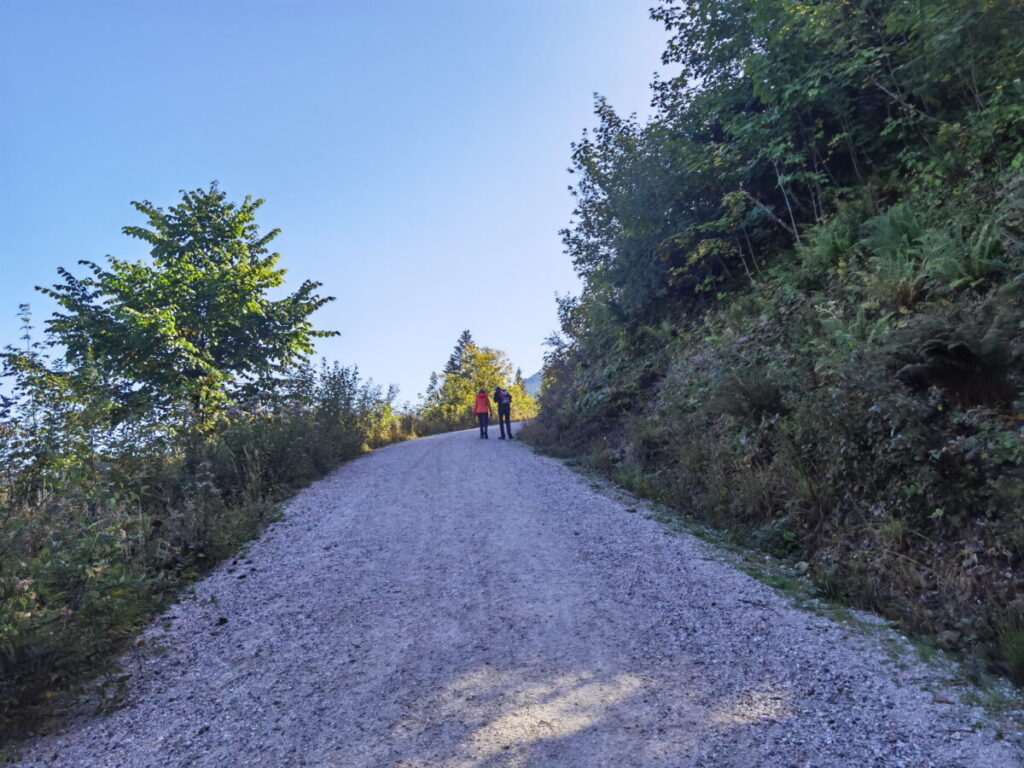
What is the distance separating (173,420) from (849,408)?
1039 cm

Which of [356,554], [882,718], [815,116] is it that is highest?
[815,116]

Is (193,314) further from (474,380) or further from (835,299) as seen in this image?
(474,380)

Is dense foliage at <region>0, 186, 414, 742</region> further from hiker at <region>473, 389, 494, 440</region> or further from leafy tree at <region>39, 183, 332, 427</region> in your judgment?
hiker at <region>473, 389, 494, 440</region>

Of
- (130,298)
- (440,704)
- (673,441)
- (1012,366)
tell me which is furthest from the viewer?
(130,298)

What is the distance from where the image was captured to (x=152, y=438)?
8.16 m

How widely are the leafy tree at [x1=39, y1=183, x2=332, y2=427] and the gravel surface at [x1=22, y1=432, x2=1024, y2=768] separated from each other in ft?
23.6

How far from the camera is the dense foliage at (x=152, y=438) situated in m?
3.95

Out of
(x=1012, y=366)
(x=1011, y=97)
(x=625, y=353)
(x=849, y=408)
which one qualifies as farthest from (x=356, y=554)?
(x=1011, y=97)

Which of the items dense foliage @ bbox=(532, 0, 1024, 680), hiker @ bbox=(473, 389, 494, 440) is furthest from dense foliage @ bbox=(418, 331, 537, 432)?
dense foliage @ bbox=(532, 0, 1024, 680)

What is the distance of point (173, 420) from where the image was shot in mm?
9508

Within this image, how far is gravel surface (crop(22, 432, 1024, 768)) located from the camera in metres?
2.75

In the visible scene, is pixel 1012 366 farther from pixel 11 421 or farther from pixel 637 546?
pixel 11 421

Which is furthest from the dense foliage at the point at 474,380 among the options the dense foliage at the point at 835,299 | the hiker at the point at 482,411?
the dense foliage at the point at 835,299

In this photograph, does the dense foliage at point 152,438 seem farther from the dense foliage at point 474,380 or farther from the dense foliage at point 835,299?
the dense foliage at point 474,380
